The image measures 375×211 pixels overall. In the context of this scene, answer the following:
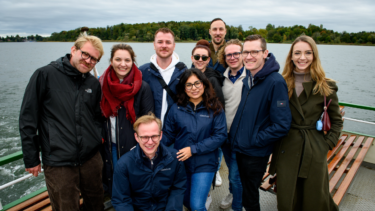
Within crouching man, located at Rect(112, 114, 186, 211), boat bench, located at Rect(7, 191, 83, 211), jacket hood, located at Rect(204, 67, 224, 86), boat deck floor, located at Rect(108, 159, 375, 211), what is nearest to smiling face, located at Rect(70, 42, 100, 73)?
crouching man, located at Rect(112, 114, 186, 211)

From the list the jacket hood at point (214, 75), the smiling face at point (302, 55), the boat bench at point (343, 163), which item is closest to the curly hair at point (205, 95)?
the jacket hood at point (214, 75)

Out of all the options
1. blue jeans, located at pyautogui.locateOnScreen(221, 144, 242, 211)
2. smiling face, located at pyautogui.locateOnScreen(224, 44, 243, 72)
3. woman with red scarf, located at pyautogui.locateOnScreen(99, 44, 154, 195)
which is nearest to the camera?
woman with red scarf, located at pyautogui.locateOnScreen(99, 44, 154, 195)

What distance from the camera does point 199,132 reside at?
2.54 m

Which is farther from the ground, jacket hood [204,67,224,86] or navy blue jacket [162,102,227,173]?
jacket hood [204,67,224,86]

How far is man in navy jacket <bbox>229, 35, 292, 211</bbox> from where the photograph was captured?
229cm

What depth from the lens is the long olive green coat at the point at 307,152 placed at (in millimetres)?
2332

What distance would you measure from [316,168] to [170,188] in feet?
4.93

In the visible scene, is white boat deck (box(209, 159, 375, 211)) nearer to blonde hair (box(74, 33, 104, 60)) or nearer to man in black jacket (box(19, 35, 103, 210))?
man in black jacket (box(19, 35, 103, 210))

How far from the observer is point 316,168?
7.68ft

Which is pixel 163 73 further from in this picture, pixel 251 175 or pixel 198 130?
pixel 251 175

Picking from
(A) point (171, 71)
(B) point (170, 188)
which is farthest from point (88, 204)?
(A) point (171, 71)

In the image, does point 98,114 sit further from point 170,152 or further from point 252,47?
point 252,47

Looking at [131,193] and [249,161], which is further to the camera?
[249,161]

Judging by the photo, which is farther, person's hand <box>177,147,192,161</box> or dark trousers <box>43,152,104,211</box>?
person's hand <box>177,147,192,161</box>
